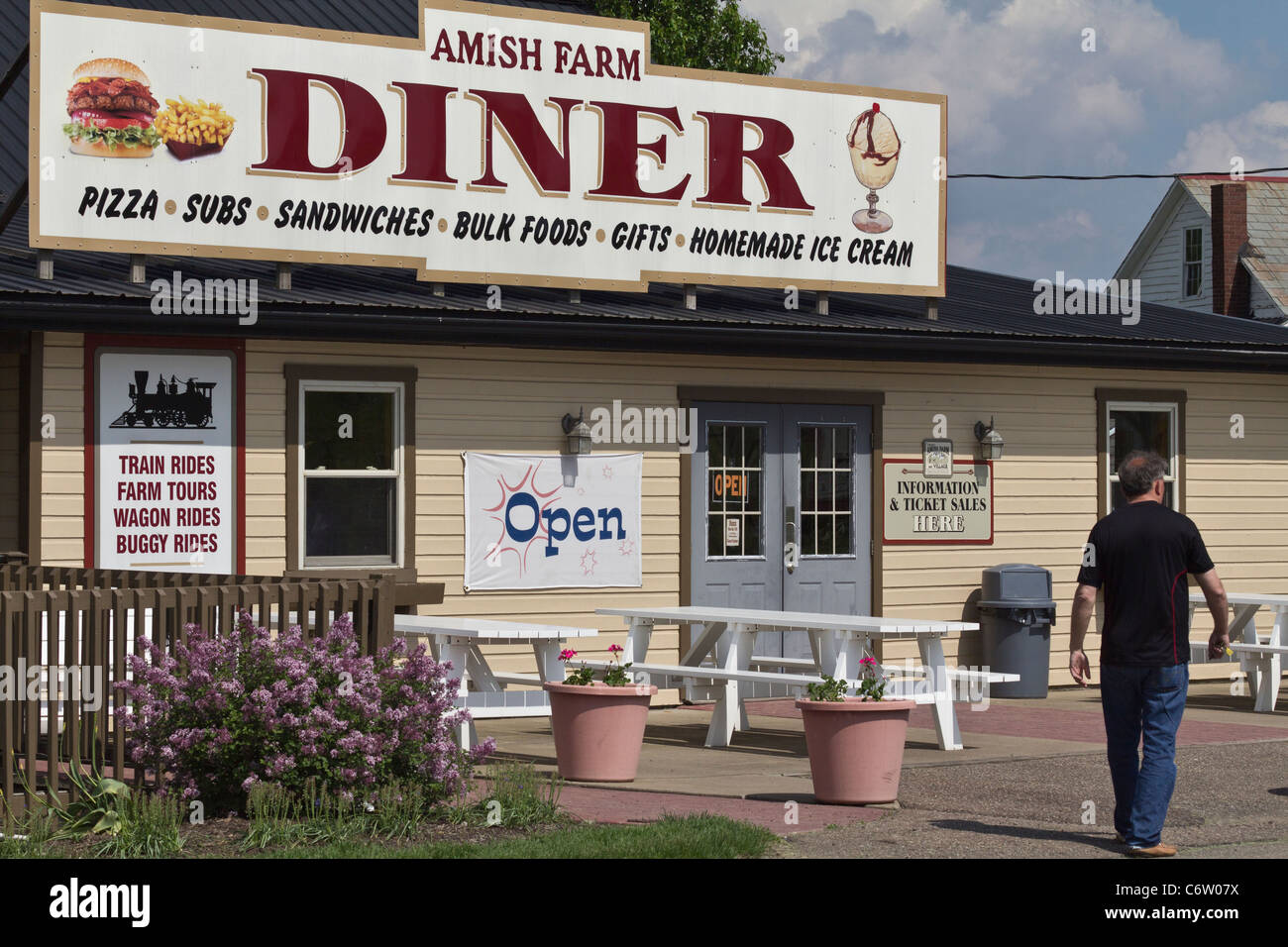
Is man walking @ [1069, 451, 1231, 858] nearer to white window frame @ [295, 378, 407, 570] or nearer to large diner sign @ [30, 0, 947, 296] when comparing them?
white window frame @ [295, 378, 407, 570]

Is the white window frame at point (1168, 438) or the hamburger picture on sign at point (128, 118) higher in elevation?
the hamburger picture on sign at point (128, 118)

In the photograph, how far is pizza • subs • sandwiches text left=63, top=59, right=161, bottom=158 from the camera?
1285 cm

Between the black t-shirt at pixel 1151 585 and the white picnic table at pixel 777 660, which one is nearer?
the black t-shirt at pixel 1151 585

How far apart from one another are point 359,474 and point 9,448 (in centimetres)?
256

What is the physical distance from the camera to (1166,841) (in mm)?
8945

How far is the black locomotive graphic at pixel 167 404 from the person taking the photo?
13008mm

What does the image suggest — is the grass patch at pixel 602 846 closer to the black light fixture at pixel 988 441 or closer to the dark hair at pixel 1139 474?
the dark hair at pixel 1139 474

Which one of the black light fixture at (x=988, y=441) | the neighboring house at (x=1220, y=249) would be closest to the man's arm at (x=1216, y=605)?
the black light fixture at (x=988, y=441)

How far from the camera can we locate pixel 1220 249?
3691 cm

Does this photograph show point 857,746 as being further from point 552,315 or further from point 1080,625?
point 552,315

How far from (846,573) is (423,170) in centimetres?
514

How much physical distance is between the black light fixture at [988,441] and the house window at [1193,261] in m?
24.9

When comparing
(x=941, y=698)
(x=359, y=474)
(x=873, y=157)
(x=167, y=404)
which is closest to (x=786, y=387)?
(x=873, y=157)
